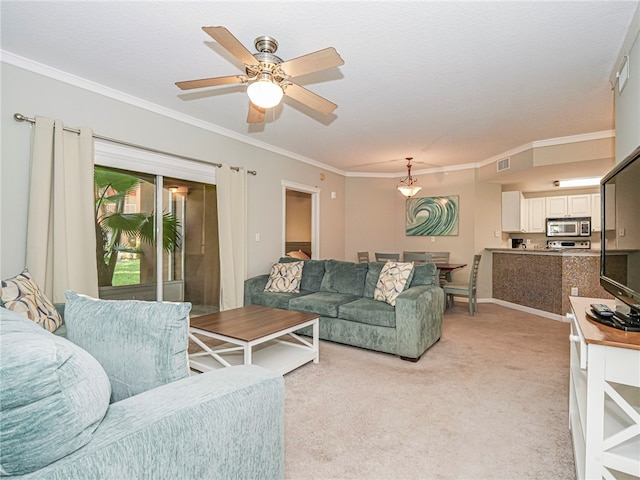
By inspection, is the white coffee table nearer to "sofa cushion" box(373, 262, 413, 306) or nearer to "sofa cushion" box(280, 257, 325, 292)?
"sofa cushion" box(373, 262, 413, 306)

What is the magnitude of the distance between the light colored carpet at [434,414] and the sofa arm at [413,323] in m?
0.14

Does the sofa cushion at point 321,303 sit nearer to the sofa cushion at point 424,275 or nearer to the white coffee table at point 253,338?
the white coffee table at point 253,338

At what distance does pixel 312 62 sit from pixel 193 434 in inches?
76.7

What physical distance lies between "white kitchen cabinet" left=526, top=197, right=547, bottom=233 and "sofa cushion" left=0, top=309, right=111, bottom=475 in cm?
745

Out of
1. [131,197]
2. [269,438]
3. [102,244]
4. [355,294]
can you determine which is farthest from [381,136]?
[269,438]

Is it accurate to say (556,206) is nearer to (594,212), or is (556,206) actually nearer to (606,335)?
(594,212)

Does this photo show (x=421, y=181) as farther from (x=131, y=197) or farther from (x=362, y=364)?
(x=131, y=197)

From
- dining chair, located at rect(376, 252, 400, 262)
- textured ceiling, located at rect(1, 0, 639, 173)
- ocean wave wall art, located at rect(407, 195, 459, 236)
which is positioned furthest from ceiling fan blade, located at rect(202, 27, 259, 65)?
ocean wave wall art, located at rect(407, 195, 459, 236)

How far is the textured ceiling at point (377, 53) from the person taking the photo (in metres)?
2.06

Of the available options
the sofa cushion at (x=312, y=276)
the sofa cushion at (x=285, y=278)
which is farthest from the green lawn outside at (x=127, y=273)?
the sofa cushion at (x=312, y=276)

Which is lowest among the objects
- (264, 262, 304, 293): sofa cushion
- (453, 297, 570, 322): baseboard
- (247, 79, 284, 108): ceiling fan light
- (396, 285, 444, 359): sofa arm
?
(453, 297, 570, 322): baseboard

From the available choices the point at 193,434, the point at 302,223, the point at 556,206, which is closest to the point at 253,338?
the point at 193,434

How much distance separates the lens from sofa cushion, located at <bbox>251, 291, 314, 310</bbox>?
4.02 metres

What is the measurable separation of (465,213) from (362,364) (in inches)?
169
